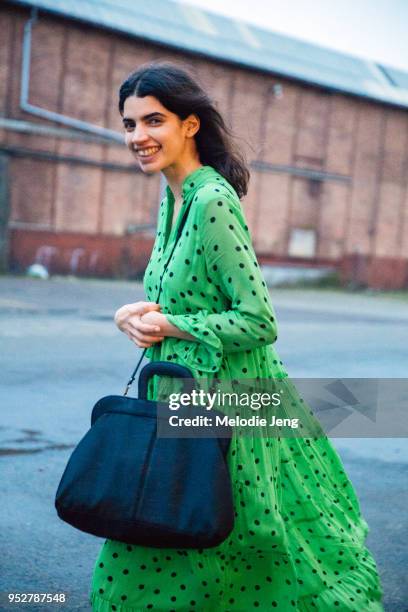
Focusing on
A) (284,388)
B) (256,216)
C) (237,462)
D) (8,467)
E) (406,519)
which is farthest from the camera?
(256,216)

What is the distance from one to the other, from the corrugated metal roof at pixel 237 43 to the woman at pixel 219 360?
73.4 ft

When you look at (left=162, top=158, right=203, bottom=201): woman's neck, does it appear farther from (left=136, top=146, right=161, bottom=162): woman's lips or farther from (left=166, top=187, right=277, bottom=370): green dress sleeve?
(left=166, top=187, right=277, bottom=370): green dress sleeve

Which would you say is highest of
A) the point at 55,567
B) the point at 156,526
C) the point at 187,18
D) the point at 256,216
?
the point at 187,18

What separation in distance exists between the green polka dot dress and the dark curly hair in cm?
8

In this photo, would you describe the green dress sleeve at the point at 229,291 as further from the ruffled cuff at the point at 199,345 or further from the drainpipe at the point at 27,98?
the drainpipe at the point at 27,98

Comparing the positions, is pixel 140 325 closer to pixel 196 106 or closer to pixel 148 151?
pixel 148 151

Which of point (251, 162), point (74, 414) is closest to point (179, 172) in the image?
point (74, 414)

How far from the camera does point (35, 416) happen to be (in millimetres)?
5953

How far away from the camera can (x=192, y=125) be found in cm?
253

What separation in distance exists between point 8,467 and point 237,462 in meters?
2.59

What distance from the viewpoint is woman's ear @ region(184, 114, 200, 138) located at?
2.51 m

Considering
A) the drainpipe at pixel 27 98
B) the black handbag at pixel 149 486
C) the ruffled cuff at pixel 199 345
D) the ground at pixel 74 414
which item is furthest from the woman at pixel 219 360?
the drainpipe at pixel 27 98

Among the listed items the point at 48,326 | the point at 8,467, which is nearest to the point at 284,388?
the point at 8,467

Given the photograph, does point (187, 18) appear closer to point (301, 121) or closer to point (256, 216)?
point (301, 121)
